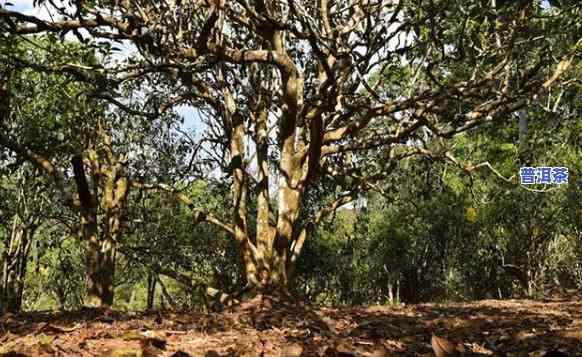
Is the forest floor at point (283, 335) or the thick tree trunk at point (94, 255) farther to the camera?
the thick tree trunk at point (94, 255)

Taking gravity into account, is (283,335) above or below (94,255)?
below

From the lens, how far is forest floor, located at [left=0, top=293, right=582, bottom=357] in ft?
11.1

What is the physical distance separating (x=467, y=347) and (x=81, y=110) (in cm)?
1024

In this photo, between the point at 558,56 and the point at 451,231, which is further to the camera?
A: the point at 451,231

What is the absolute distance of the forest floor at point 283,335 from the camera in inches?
133

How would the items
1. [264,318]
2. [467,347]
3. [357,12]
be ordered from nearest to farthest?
[467,347] < [264,318] < [357,12]

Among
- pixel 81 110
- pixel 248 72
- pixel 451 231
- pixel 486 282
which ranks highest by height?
pixel 248 72

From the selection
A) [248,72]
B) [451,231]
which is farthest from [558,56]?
[451,231]

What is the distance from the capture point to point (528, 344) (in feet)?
12.1

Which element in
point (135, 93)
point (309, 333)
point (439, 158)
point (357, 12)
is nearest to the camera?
point (309, 333)

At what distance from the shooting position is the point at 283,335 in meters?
4.03

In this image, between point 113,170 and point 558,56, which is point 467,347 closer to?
point 558,56

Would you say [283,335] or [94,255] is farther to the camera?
[94,255]

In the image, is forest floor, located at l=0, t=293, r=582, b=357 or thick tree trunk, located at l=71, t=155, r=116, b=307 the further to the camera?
thick tree trunk, located at l=71, t=155, r=116, b=307
